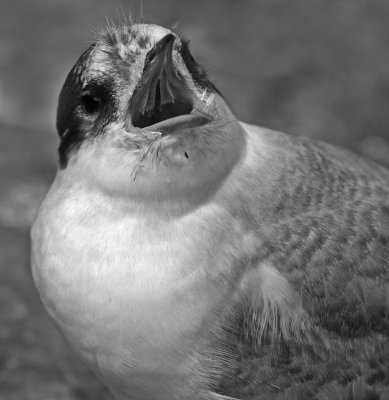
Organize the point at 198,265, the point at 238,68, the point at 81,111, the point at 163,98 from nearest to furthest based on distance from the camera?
the point at 163,98 < the point at 198,265 < the point at 81,111 < the point at 238,68

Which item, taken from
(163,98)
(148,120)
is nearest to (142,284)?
(148,120)

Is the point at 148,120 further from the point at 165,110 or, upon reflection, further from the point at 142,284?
the point at 142,284

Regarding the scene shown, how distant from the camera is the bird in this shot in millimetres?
3521

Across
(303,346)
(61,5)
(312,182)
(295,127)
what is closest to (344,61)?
(295,127)

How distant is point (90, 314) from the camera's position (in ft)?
12.1

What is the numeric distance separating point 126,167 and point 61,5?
20.6 feet

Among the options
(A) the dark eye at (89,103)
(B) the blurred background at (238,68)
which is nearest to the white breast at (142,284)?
(A) the dark eye at (89,103)

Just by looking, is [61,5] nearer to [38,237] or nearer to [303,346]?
[38,237]

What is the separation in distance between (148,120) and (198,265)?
670 millimetres

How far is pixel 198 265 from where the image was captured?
3582 millimetres

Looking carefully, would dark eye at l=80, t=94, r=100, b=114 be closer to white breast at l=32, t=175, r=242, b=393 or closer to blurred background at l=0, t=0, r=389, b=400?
white breast at l=32, t=175, r=242, b=393

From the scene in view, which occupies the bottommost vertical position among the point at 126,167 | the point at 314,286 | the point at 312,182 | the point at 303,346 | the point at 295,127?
the point at 295,127

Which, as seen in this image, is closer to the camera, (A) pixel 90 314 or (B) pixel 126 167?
(B) pixel 126 167

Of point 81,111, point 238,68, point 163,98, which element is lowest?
point 238,68
